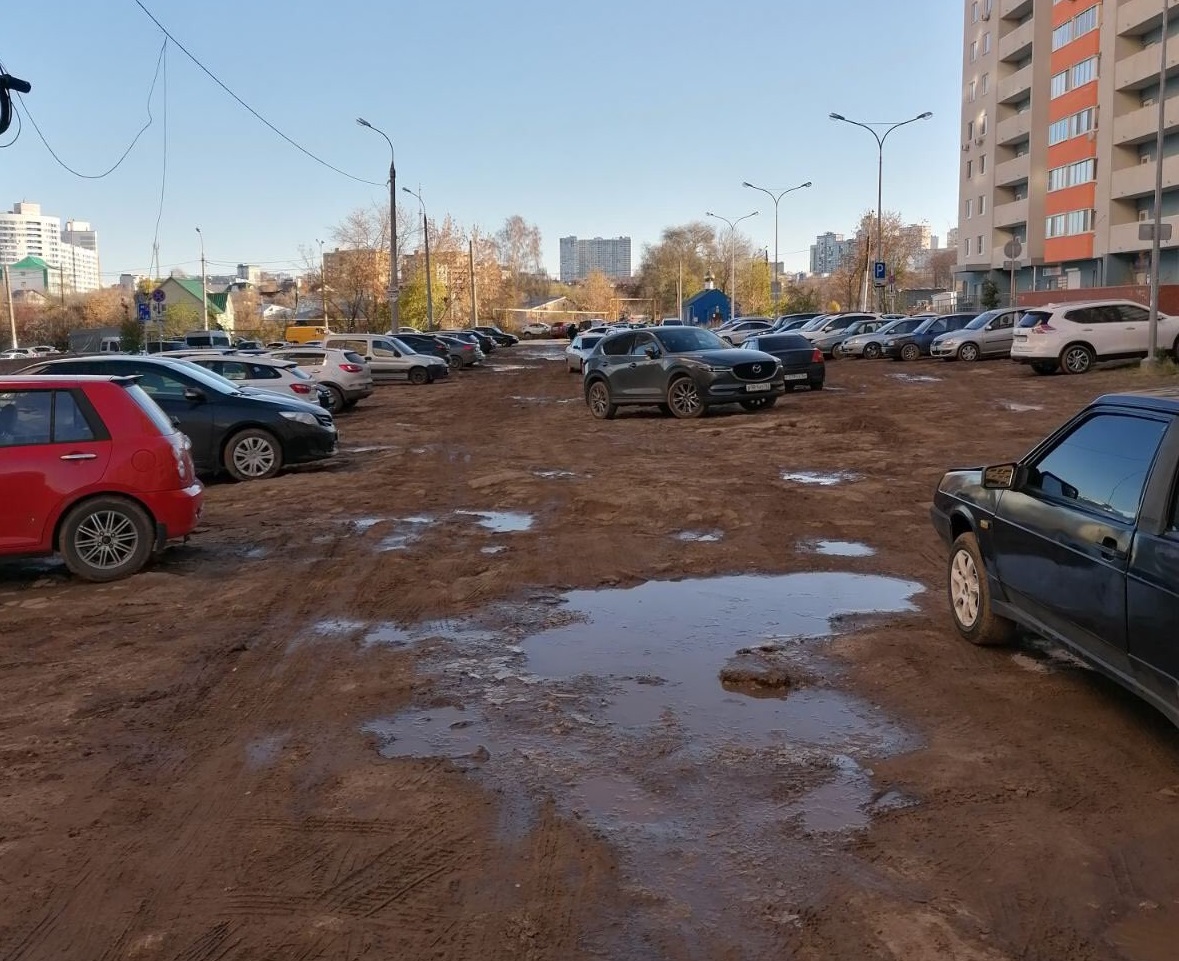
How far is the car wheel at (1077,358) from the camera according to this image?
27.2m

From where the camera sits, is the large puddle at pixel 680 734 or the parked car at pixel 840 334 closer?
the large puddle at pixel 680 734

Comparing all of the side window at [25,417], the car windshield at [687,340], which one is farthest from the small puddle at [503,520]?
the car windshield at [687,340]

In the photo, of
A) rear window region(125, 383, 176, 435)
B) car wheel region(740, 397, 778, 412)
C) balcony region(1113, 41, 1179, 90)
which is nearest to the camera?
rear window region(125, 383, 176, 435)

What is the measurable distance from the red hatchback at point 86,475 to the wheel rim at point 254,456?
565 cm

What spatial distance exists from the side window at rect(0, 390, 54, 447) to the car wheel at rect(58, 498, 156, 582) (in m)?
0.62

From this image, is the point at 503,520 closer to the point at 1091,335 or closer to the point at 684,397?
the point at 684,397

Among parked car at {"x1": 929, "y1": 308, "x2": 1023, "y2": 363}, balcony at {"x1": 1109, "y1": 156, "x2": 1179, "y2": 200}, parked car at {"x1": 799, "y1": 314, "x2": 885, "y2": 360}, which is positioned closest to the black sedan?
parked car at {"x1": 929, "y1": 308, "x2": 1023, "y2": 363}

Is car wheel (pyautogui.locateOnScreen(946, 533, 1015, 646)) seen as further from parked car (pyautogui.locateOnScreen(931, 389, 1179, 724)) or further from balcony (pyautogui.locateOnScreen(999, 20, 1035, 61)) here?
balcony (pyautogui.locateOnScreen(999, 20, 1035, 61))

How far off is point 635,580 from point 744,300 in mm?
120300

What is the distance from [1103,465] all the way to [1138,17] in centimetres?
5618

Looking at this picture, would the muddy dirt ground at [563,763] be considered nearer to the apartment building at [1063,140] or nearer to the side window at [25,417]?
the side window at [25,417]

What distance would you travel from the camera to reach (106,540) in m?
8.62

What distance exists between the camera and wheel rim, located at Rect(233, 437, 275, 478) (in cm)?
1449

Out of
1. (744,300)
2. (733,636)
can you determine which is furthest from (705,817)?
(744,300)
